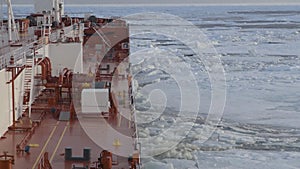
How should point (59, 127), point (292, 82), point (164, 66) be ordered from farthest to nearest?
point (164, 66) < point (292, 82) < point (59, 127)

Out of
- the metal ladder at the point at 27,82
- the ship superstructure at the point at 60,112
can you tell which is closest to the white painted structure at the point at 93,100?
the ship superstructure at the point at 60,112

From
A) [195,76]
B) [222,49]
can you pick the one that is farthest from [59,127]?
[222,49]

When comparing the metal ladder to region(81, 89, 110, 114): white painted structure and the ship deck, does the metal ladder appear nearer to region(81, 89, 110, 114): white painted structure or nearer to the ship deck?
the ship deck

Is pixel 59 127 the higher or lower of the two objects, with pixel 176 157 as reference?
higher

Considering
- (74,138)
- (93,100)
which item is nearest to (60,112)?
(93,100)

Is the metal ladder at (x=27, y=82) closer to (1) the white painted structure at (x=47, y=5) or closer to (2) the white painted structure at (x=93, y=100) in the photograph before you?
(2) the white painted structure at (x=93, y=100)

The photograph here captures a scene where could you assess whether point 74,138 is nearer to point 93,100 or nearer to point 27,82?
point 93,100

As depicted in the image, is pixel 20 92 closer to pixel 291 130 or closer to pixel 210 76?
pixel 291 130
